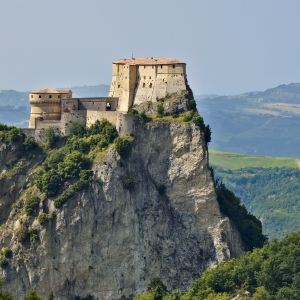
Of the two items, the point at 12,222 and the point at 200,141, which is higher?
the point at 200,141

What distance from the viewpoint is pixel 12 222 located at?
11050cm

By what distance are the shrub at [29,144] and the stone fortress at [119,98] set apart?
42.1 inches

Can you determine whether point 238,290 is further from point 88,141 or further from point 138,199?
point 88,141

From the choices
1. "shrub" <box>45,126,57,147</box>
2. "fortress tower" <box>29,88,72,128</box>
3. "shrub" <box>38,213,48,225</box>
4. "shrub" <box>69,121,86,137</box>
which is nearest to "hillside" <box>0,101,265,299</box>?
"shrub" <box>38,213,48,225</box>

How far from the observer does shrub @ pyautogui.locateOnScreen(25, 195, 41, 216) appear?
10894 centimetres

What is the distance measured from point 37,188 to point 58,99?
11668 millimetres

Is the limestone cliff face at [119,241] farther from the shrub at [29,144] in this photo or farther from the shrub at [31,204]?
the shrub at [29,144]

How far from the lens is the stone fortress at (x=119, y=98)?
112938 millimetres

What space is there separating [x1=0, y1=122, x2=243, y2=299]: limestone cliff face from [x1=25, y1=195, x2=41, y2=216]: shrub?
0.94 m

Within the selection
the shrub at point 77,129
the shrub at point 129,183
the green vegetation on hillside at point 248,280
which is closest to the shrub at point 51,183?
the shrub at point 77,129

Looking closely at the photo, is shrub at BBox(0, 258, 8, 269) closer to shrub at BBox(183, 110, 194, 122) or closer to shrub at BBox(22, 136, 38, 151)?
shrub at BBox(22, 136, 38, 151)

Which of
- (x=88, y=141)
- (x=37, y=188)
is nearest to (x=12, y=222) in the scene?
(x=37, y=188)

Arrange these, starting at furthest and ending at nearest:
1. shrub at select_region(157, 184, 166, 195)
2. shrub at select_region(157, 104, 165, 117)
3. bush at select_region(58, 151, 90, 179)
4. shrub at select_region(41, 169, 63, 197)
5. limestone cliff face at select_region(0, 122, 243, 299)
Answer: shrub at select_region(157, 104, 165, 117), shrub at select_region(157, 184, 166, 195), bush at select_region(58, 151, 90, 179), shrub at select_region(41, 169, 63, 197), limestone cliff face at select_region(0, 122, 243, 299)

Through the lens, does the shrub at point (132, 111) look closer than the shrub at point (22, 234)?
No
